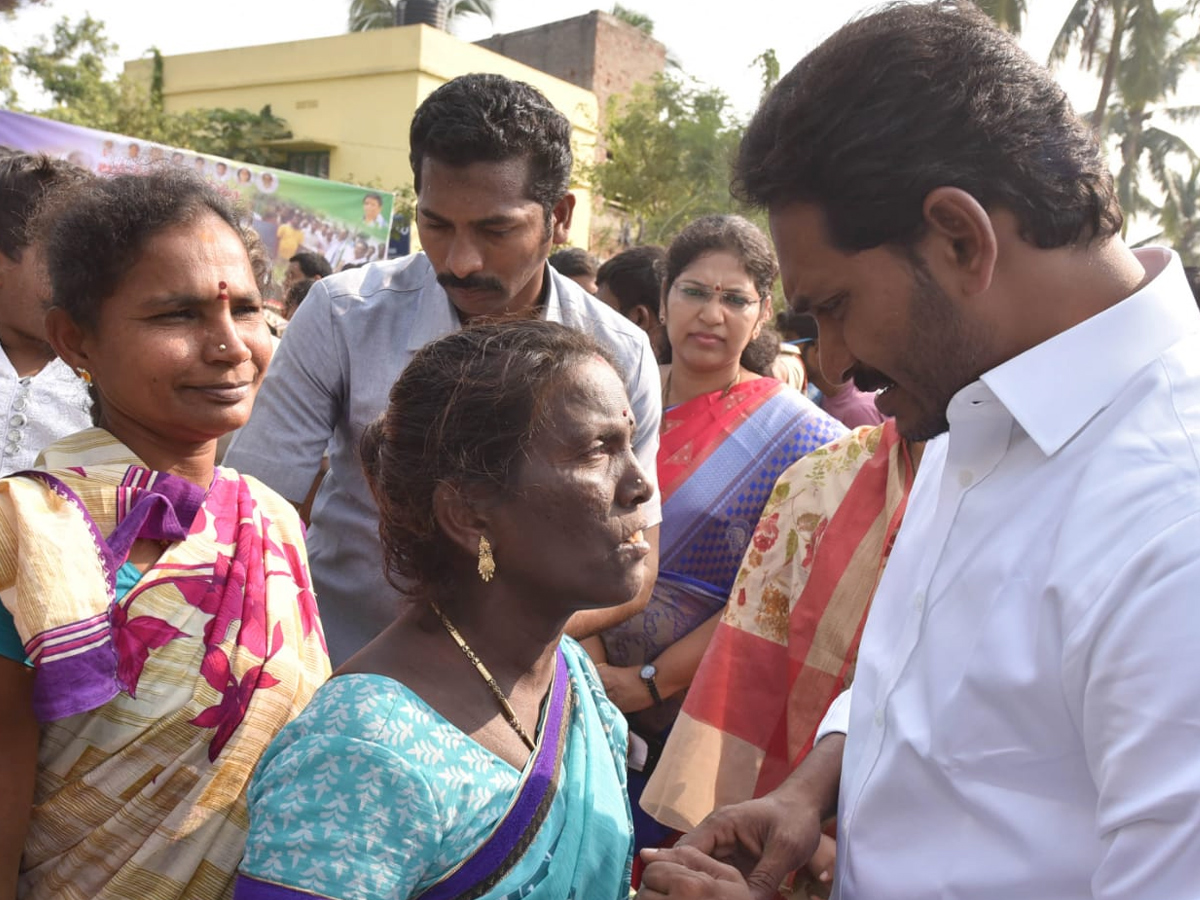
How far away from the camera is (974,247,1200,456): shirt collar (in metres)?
1.46

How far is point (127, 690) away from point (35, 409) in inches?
56.7

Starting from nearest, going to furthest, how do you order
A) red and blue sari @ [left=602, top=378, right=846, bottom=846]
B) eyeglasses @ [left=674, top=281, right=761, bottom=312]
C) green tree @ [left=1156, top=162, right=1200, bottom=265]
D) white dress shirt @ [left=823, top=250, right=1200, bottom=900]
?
white dress shirt @ [left=823, top=250, right=1200, bottom=900]
red and blue sari @ [left=602, top=378, right=846, bottom=846]
eyeglasses @ [left=674, top=281, right=761, bottom=312]
green tree @ [left=1156, top=162, right=1200, bottom=265]

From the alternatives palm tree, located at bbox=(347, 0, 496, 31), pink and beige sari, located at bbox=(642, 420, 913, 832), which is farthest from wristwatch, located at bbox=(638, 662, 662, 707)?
palm tree, located at bbox=(347, 0, 496, 31)

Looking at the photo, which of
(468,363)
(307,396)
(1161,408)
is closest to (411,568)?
(468,363)

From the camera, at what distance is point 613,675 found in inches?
125

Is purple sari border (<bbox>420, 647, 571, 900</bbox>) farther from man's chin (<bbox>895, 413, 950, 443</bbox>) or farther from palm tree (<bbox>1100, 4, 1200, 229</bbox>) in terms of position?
palm tree (<bbox>1100, 4, 1200, 229</bbox>)

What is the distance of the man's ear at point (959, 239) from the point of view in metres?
1.49

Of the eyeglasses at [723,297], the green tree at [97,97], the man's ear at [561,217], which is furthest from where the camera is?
the green tree at [97,97]

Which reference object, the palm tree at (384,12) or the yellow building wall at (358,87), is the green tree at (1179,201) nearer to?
the yellow building wall at (358,87)

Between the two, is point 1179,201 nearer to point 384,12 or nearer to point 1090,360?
point 384,12

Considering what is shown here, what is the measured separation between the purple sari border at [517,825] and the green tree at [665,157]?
19.0 meters

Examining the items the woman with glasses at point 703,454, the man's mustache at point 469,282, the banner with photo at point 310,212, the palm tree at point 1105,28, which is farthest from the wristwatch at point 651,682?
the palm tree at point 1105,28

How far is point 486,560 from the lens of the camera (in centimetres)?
175

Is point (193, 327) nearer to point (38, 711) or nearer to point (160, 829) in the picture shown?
point (38, 711)
